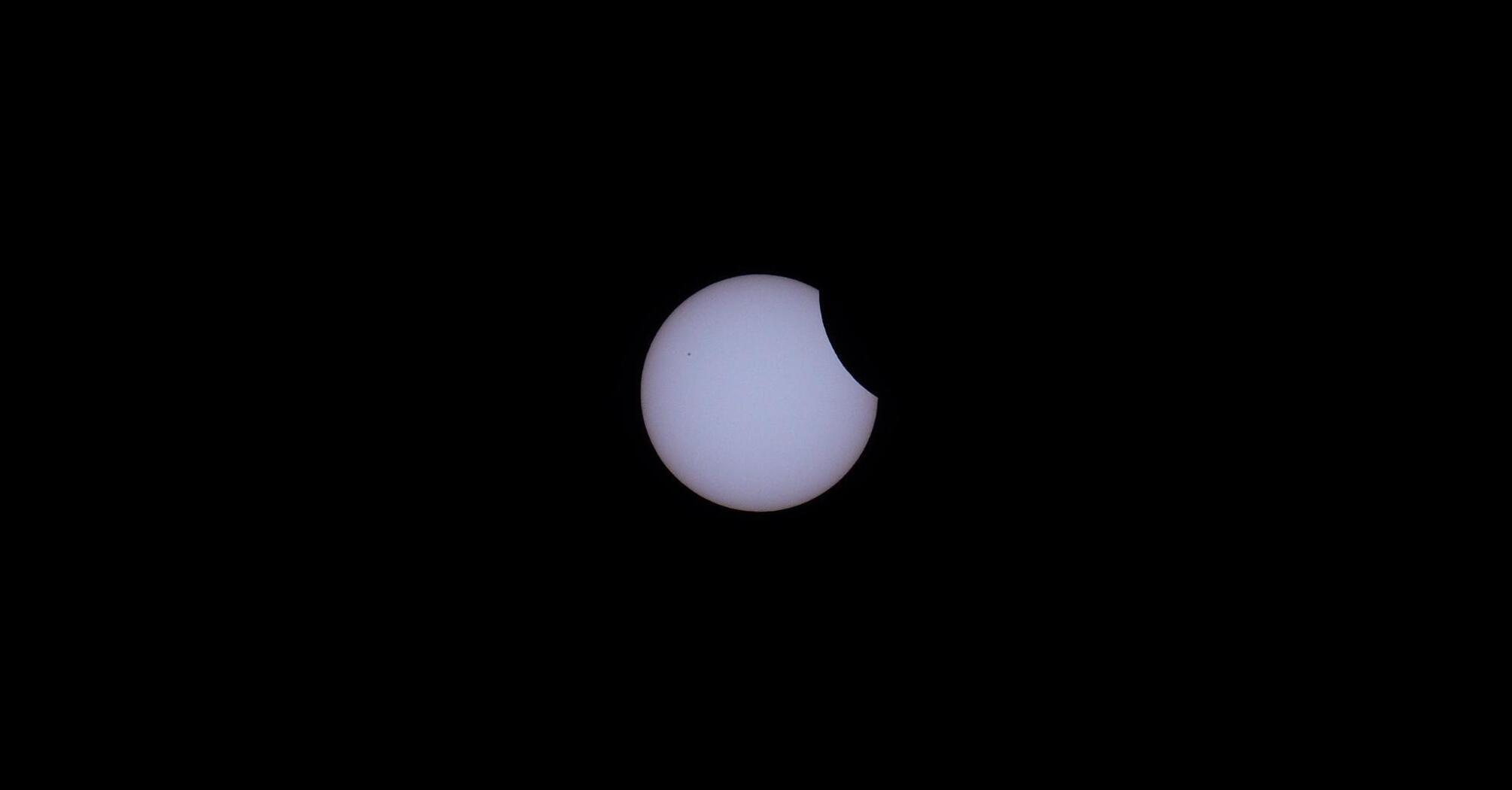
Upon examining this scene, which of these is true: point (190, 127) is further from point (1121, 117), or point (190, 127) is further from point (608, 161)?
point (1121, 117)

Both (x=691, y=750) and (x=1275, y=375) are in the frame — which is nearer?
(x=1275, y=375)

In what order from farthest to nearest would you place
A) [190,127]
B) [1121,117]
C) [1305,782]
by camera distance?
[1305,782] < [190,127] < [1121,117]

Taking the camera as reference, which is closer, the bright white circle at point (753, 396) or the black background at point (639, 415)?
the bright white circle at point (753, 396)

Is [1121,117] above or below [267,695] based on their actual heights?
above

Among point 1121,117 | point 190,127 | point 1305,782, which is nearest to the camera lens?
point 1121,117

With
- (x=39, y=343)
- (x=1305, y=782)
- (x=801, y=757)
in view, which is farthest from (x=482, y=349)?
(x=1305, y=782)

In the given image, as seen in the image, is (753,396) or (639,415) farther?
(639,415)

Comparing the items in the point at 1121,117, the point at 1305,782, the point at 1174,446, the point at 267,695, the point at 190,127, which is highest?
the point at 1121,117

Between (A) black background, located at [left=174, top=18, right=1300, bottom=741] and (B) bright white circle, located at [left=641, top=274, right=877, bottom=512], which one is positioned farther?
(A) black background, located at [left=174, top=18, right=1300, bottom=741]
